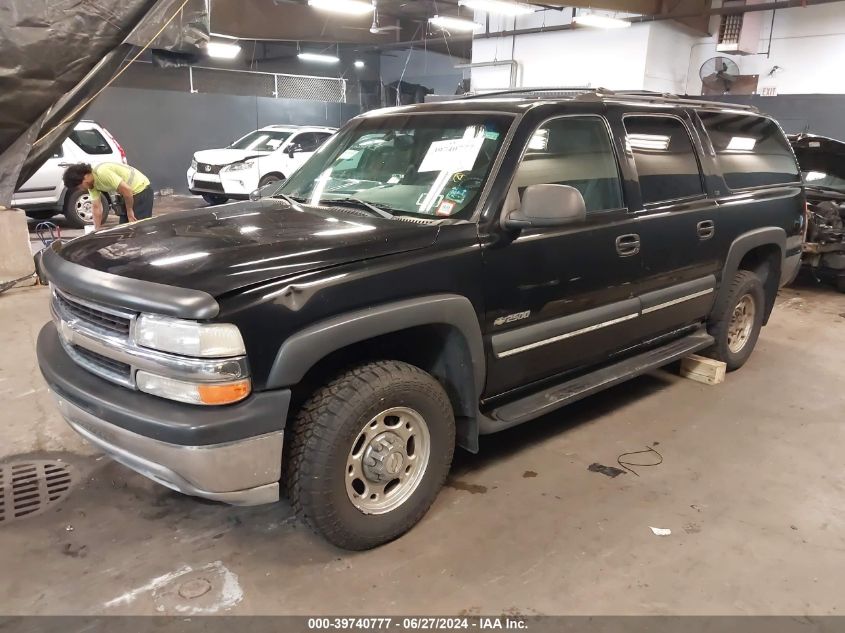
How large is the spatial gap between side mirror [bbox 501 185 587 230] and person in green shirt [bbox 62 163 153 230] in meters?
6.01

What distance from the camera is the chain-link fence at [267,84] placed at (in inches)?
497

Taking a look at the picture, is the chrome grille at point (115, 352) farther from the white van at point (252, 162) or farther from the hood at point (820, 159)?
the white van at point (252, 162)

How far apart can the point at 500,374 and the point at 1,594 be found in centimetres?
220

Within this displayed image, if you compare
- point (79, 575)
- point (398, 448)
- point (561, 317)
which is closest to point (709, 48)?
point (561, 317)

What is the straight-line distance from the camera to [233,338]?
7.12ft

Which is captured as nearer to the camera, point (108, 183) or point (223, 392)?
point (223, 392)

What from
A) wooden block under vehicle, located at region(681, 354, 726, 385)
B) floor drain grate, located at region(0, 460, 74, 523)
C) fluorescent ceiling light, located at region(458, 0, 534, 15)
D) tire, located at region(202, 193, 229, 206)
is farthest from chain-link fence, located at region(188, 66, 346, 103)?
floor drain grate, located at region(0, 460, 74, 523)

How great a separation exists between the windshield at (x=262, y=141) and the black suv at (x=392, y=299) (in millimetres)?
8899

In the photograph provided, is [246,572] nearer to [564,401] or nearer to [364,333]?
[364,333]

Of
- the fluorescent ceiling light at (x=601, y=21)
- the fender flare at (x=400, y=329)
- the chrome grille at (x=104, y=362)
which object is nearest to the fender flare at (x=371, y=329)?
the fender flare at (x=400, y=329)

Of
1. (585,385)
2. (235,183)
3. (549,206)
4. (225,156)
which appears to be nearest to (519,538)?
(585,385)

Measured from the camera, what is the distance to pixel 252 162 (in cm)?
1190

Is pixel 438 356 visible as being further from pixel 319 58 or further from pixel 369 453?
pixel 319 58

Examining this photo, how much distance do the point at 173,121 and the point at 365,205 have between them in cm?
1332
